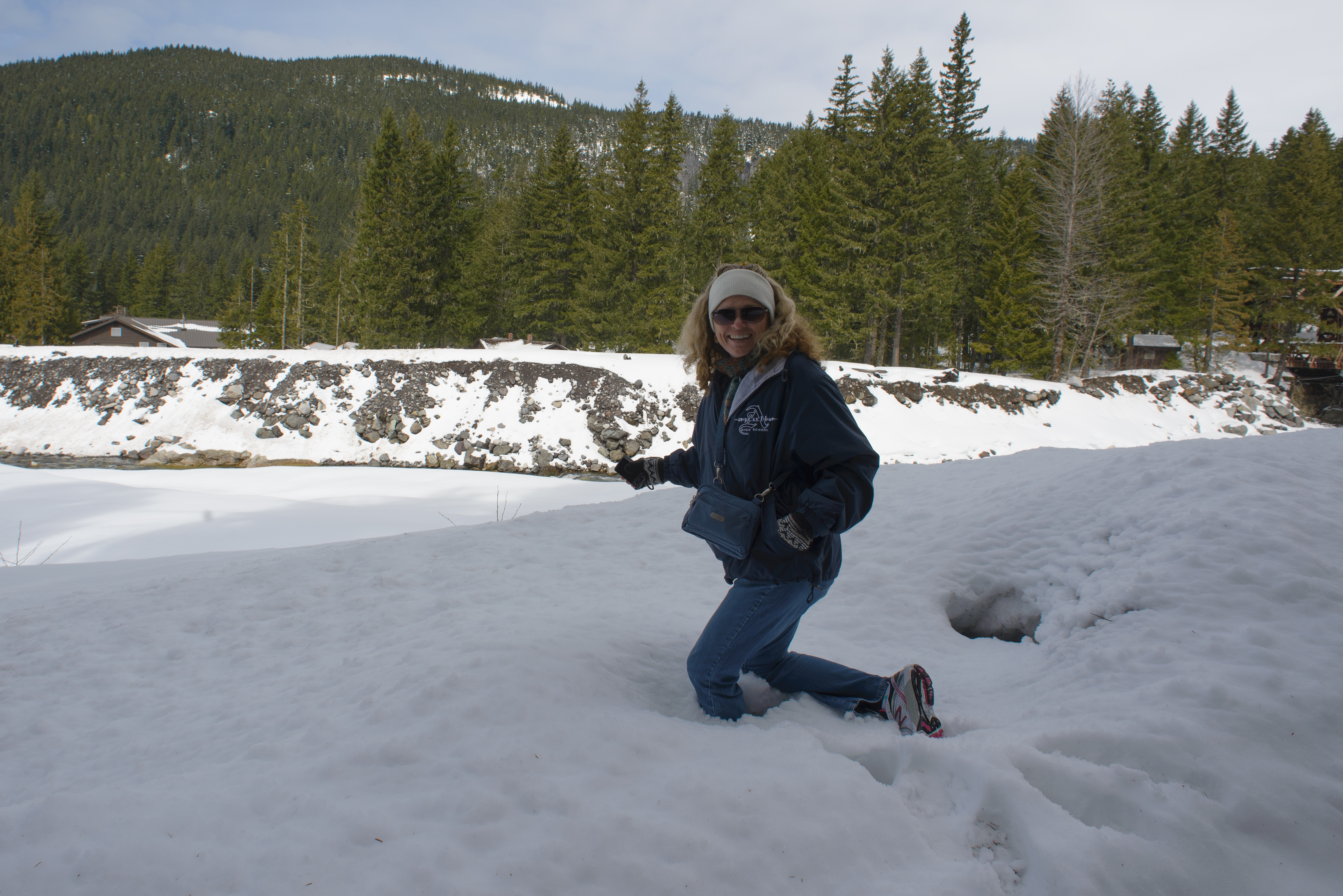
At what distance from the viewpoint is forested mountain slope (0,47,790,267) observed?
94938 millimetres

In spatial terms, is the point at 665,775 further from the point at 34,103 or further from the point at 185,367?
the point at 34,103

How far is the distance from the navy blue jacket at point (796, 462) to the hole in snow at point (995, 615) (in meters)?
2.38

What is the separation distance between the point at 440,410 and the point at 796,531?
1766 centimetres

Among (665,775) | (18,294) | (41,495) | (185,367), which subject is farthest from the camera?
(18,294)

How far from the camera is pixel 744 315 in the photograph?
2.50 m

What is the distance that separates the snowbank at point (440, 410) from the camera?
17.1 m

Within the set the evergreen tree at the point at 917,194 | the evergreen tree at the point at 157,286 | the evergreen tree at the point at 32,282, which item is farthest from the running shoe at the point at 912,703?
the evergreen tree at the point at 157,286

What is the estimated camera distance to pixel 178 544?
7.08m

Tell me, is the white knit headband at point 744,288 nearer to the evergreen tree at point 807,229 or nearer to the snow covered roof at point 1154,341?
the evergreen tree at point 807,229

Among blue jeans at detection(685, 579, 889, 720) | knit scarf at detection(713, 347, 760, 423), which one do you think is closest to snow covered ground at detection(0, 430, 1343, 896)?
blue jeans at detection(685, 579, 889, 720)

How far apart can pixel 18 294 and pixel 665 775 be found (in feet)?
174

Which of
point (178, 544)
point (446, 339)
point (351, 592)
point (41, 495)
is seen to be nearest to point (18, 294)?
point (446, 339)

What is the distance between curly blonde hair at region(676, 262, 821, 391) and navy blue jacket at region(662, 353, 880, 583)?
69 mm

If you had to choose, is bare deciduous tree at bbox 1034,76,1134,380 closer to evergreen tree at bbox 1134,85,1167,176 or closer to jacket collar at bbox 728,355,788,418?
evergreen tree at bbox 1134,85,1167,176
